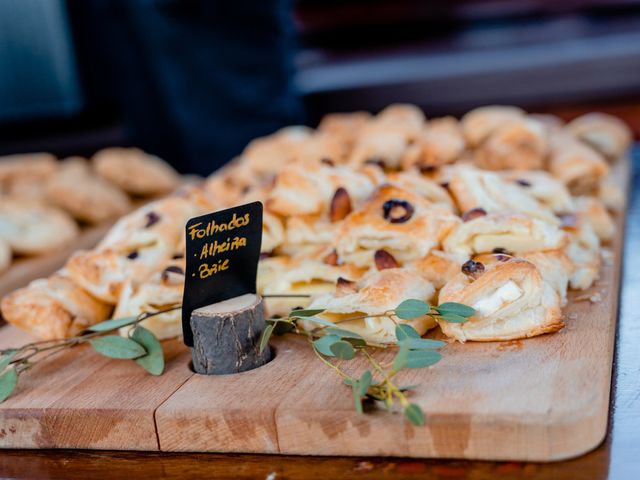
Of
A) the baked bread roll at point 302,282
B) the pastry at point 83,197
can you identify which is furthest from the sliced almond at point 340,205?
the pastry at point 83,197

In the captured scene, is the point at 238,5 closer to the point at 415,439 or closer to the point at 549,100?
the point at 549,100

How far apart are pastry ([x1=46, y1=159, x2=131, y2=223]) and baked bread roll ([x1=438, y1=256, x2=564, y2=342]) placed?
5.08 feet

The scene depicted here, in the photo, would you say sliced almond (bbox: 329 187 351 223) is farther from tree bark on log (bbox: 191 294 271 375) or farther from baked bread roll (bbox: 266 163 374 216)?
tree bark on log (bbox: 191 294 271 375)

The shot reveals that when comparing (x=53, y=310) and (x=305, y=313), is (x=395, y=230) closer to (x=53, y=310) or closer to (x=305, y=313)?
(x=305, y=313)

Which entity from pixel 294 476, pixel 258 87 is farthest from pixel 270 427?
pixel 258 87

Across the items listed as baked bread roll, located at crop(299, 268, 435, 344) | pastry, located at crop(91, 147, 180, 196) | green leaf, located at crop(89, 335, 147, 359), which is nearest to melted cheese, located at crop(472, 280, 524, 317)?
baked bread roll, located at crop(299, 268, 435, 344)

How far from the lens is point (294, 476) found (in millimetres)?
1137

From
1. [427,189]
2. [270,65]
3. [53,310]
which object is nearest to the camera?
[53,310]

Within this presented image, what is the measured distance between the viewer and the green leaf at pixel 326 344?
1274 millimetres

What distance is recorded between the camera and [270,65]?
355cm

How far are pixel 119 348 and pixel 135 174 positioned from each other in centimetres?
157

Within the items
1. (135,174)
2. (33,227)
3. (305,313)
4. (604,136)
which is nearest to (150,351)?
(305,313)

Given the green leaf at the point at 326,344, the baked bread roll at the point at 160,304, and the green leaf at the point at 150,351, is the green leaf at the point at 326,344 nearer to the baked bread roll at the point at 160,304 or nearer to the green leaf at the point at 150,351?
the green leaf at the point at 150,351

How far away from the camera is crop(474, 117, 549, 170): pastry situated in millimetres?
2246
